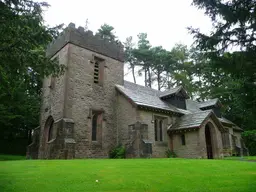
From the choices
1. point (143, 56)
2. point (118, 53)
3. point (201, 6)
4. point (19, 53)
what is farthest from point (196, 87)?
point (19, 53)

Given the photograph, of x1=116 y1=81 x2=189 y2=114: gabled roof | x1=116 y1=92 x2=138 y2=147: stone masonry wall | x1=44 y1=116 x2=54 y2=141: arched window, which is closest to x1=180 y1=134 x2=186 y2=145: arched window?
x1=116 y1=81 x2=189 y2=114: gabled roof

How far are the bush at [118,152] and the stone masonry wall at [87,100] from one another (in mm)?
464

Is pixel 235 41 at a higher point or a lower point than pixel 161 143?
higher

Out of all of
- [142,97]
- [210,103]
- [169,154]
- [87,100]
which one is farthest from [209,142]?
[87,100]

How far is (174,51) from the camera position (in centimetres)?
4334

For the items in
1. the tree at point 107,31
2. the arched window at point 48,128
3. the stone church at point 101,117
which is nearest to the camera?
the stone church at point 101,117

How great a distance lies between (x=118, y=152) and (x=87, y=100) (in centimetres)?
496

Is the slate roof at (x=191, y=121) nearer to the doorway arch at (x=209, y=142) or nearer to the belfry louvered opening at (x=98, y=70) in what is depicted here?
the doorway arch at (x=209, y=142)

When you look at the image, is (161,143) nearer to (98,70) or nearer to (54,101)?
(98,70)

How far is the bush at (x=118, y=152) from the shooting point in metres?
18.0

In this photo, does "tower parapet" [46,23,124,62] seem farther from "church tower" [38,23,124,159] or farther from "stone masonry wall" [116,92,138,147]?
"stone masonry wall" [116,92,138,147]

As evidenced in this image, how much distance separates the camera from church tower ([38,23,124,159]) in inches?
672

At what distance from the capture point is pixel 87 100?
62.6 ft

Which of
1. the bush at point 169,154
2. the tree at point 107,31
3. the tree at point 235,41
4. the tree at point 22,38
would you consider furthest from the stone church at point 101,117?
the tree at point 107,31
